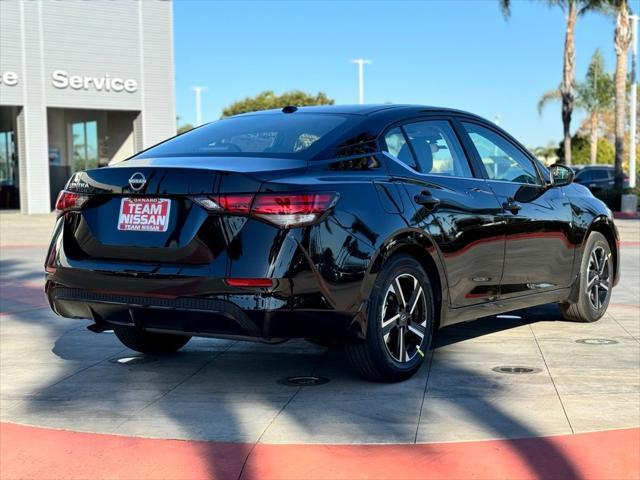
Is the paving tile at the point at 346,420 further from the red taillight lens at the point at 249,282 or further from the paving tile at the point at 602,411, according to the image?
the paving tile at the point at 602,411

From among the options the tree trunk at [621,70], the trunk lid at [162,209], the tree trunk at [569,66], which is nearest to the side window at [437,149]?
the trunk lid at [162,209]

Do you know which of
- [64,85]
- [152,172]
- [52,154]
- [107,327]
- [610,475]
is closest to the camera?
[610,475]

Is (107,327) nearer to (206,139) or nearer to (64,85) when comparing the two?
(206,139)

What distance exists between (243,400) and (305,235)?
1053 millimetres

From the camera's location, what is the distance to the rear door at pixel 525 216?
6.46m

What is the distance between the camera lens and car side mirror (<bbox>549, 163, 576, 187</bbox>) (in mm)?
7152

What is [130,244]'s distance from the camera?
515 cm

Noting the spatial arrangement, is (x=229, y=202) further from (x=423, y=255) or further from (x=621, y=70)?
(x=621, y=70)

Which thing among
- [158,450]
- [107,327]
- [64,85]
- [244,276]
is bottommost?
[158,450]

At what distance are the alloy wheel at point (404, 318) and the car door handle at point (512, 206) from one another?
3.57ft

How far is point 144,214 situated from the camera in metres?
5.13

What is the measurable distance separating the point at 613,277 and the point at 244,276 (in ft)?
14.2

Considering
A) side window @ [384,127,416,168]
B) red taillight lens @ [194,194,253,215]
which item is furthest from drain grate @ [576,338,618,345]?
red taillight lens @ [194,194,253,215]

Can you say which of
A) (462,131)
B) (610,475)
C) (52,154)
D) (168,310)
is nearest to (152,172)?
(168,310)
